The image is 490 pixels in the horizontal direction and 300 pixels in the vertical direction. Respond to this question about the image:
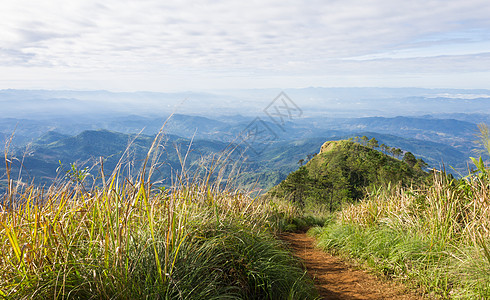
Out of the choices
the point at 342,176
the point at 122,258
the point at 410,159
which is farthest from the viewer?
the point at 342,176

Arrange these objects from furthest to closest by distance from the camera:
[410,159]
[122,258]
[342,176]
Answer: [342,176]
[410,159]
[122,258]

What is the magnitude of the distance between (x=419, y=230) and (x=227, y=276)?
9.26 feet

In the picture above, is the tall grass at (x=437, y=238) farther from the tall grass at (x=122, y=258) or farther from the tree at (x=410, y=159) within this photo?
the tree at (x=410, y=159)

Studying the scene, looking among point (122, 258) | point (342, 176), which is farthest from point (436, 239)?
point (342, 176)

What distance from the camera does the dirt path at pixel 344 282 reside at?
3.21 metres

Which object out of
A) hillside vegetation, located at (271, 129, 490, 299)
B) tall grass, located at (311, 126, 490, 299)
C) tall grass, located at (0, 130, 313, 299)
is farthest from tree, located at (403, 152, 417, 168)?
tall grass, located at (0, 130, 313, 299)

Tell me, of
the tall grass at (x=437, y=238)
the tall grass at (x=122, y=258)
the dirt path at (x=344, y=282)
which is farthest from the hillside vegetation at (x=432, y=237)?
the tall grass at (x=122, y=258)

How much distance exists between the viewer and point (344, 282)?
3623mm

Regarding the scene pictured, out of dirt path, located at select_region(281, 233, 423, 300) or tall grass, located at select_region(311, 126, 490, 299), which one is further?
dirt path, located at select_region(281, 233, 423, 300)

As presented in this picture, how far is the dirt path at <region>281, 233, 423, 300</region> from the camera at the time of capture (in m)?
3.21

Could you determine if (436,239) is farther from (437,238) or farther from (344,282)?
(344,282)

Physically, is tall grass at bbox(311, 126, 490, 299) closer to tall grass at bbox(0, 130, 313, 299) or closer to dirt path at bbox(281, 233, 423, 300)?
dirt path at bbox(281, 233, 423, 300)

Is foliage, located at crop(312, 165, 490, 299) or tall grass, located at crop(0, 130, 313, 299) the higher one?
tall grass, located at crop(0, 130, 313, 299)

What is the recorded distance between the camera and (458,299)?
2.74 m
